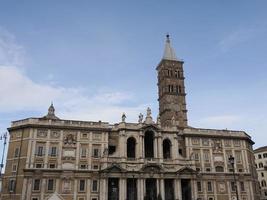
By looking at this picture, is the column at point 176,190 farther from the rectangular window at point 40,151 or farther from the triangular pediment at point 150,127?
the rectangular window at point 40,151

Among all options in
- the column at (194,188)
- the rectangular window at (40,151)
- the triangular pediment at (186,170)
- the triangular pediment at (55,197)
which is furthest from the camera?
the triangular pediment at (186,170)

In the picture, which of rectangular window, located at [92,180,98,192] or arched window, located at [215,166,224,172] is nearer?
rectangular window, located at [92,180,98,192]

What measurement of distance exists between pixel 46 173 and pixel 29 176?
282cm

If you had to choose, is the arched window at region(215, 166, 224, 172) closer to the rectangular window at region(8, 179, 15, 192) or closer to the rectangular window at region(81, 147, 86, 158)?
the rectangular window at region(81, 147, 86, 158)

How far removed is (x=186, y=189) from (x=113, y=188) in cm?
1449

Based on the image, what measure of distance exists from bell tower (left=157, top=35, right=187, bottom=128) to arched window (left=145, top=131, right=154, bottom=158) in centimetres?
1046

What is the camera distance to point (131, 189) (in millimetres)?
54875

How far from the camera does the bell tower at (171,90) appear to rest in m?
72.8

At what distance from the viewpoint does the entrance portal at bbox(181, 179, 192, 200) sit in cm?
5663

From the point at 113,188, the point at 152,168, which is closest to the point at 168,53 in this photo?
→ the point at 152,168

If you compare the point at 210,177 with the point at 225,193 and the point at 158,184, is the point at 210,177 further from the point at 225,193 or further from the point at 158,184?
the point at 158,184

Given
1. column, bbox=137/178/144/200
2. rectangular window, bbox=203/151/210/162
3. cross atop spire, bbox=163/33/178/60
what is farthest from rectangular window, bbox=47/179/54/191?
cross atop spire, bbox=163/33/178/60

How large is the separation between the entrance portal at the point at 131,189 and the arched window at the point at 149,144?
6980 mm

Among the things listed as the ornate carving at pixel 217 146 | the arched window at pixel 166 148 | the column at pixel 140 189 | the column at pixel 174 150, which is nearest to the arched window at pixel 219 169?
the ornate carving at pixel 217 146
